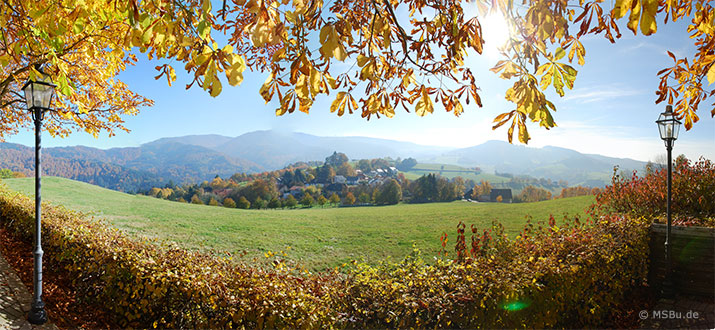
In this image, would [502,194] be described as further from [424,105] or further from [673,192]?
[424,105]

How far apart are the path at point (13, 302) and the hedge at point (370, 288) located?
23.5 inches

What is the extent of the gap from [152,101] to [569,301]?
35.2 feet

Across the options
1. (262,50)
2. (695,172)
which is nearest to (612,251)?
(262,50)

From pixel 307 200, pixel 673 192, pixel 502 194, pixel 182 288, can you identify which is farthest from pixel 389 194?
pixel 182 288

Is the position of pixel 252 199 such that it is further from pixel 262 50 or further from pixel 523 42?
pixel 523 42

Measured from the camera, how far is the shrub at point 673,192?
780 cm

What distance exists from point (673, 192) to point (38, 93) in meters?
13.7

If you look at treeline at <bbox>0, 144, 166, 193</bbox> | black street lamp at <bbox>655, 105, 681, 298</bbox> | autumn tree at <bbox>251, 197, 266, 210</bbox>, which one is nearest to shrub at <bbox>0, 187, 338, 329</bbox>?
black street lamp at <bbox>655, 105, 681, 298</bbox>

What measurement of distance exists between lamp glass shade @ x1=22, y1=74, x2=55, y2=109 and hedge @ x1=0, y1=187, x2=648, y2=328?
2.08 m

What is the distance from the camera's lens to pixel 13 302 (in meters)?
4.51

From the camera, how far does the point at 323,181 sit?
113 feet

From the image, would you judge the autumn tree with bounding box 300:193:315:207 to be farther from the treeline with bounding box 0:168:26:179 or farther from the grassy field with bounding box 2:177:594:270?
the treeline with bounding box 0:168:26:179

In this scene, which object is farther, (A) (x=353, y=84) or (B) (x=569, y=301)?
(B) (x=569, y=301)

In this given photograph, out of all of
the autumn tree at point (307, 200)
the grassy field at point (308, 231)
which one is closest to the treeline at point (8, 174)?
the grassy field at point (308, 231)
